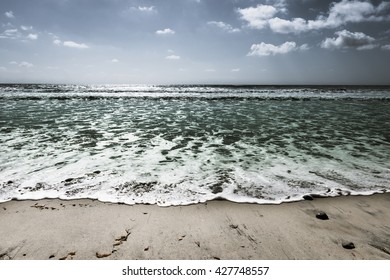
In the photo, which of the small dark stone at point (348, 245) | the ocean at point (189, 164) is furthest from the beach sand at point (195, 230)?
the ocean at point (189, 164)

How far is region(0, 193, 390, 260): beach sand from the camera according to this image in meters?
2.82

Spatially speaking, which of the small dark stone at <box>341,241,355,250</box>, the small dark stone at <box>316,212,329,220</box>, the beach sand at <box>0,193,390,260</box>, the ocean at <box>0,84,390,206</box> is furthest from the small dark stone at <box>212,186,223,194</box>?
the small dark stone at <box>341,241,355,250</box>

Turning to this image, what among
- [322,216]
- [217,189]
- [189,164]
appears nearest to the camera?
[322,216]

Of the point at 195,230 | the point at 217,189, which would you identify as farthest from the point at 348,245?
the point at 217,189

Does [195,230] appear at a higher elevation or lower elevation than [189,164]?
lower

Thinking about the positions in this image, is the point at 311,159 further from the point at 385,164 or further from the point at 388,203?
the point at 388,203

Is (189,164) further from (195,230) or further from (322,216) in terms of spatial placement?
(322,216)

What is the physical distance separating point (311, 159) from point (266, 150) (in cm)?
119

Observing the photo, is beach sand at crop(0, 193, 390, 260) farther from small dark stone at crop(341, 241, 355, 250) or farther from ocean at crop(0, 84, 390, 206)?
ocean at crop(0, 84, 390, 206)

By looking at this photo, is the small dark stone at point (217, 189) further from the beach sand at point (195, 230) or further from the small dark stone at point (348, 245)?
the small dark stone at point (348, 245)

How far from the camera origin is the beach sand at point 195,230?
9.25ft

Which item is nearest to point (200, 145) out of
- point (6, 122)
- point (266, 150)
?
point (266, 150)

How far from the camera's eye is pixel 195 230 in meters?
3.23
